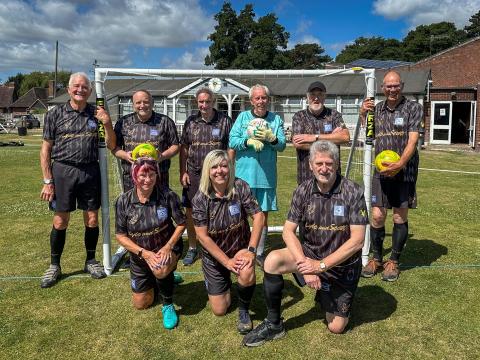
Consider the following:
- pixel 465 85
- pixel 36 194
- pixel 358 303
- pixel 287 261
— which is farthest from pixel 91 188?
pixel 465 85

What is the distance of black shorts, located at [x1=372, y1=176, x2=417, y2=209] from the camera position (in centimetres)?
465

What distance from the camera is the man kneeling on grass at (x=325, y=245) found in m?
3.39

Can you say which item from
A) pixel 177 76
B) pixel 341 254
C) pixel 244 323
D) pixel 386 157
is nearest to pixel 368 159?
pixel 386 157

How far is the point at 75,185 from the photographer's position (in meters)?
4.59

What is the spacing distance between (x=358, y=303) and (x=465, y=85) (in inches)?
1050

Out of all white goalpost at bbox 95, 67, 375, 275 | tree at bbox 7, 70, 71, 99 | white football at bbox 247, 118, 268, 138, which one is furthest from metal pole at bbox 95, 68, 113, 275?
tree at bbox 7, 70, 71, 99

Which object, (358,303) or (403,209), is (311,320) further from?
(403,209)

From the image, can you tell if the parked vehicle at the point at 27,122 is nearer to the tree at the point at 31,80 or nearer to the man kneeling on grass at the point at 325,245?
the man kneeling on grass at the point at 325,245

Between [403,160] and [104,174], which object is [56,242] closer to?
[104,174]

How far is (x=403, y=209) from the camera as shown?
4684 millimetres

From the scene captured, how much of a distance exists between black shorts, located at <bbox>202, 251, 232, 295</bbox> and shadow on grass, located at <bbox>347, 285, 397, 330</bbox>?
123 centimetres

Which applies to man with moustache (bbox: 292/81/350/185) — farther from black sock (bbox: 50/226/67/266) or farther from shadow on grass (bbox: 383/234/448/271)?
black sock (bbox: 50/226/67/266)

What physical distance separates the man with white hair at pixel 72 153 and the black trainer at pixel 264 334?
2.46 m

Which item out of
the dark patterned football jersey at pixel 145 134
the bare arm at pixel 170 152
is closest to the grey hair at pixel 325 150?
the bare arm at pixel 170 152
